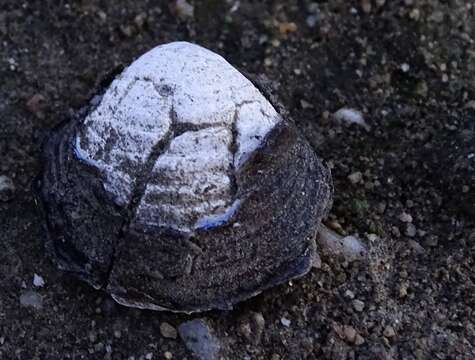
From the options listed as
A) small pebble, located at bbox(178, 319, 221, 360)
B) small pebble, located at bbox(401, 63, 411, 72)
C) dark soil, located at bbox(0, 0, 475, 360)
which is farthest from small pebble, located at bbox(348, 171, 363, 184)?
small pebble, located at bbox(178, 319, 221, 360)

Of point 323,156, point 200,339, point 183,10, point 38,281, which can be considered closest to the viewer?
point 200,339

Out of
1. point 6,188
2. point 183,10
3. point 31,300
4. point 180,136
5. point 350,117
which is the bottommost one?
point 31,300

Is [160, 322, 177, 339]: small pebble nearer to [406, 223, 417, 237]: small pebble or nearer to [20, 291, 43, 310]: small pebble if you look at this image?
[20, 291, 43, 310]: small pebble

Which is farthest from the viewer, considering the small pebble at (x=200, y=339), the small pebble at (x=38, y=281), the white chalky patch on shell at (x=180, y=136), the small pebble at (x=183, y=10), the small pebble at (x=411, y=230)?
the small pebble at (x=183, y=10)

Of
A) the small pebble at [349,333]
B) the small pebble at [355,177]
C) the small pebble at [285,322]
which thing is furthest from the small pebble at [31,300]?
the small pebble at [355,177]

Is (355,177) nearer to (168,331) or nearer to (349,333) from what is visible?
(349,333)

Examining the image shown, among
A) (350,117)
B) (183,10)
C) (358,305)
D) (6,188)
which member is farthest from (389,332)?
(183,10)

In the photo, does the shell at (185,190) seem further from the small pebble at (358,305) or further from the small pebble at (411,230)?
the small pebble at (411,230)
